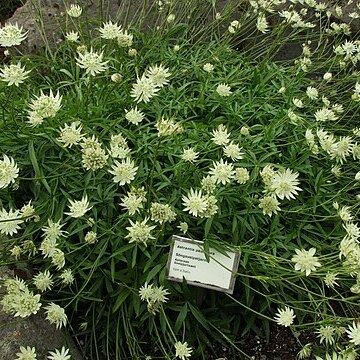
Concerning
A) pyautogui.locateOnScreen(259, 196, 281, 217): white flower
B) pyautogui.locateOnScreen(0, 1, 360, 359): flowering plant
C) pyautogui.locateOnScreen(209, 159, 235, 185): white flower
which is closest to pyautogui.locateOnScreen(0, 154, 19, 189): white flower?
pyautogui.locateOnScreen(0, 1, 360, 359): flowering plant

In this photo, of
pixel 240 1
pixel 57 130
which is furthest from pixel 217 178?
pixel 240 1

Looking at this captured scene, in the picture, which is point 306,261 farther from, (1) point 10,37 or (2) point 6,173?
(1) point 10,37

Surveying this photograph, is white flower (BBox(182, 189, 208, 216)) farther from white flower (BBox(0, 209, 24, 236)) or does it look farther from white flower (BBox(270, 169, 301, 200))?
white flower (BBox(0, 209, 24, 236))

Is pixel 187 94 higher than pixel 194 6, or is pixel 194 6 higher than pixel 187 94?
pixel 194 6

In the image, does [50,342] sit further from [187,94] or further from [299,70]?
[299,70]

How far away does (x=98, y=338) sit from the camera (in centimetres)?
233

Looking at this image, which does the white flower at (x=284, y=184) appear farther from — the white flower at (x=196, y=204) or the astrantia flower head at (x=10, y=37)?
the astrantia flower head at (x=10, y=37)

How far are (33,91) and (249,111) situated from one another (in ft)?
3.33

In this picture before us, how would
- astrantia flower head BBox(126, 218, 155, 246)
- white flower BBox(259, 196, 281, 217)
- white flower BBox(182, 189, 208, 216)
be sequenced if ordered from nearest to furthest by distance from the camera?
1. astrantia flower head BBox(126, 218, 155, 246)
2. white flower BBox(182, 189, 208, 216)
3. white flower BBox(259, 196, 281, 217)

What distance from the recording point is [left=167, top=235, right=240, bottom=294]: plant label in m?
2.13

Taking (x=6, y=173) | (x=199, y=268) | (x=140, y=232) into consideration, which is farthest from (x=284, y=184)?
(x=6, y=173)

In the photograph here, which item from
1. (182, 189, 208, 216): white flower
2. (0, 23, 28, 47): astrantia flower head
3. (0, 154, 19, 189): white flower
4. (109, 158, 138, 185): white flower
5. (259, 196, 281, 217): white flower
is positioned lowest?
(0, 154, 19, 189): white flower

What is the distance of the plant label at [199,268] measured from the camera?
2.13m

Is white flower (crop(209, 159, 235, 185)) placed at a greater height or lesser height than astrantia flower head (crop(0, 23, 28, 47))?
lesser
